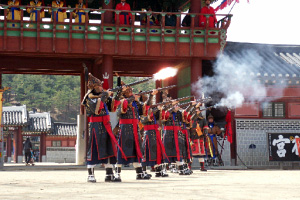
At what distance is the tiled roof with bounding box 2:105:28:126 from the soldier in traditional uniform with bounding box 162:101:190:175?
87.6ft

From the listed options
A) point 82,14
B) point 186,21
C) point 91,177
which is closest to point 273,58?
point 186,21

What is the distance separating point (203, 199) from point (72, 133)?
40190 millimetres

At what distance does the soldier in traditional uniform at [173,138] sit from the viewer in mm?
13898

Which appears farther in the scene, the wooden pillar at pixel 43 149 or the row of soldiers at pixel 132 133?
the wooden pillar at pixel 43 149

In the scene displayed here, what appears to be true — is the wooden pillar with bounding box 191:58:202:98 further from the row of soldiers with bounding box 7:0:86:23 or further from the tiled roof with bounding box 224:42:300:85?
the row of soldiers with bounding box 7:0:86:23

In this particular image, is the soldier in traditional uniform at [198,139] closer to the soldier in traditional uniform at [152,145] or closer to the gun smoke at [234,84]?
the gun smoke at [234,84]

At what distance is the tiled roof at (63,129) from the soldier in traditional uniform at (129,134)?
3516cm

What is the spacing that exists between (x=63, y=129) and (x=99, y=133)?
120 feet

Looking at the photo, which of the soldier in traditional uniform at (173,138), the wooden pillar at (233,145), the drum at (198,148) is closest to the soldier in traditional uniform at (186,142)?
the soldier in traditional uniform at (173,138)

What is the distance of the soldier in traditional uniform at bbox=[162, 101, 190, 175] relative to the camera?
13.9 m

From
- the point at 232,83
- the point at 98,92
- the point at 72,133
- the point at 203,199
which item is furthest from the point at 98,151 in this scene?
the point at 72,133

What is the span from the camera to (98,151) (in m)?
10.8

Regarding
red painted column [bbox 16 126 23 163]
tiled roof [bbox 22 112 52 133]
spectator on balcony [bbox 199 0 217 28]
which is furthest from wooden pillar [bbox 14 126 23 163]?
spectator on balcony [bbox 199 0 217 28]

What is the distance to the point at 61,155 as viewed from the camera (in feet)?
148
